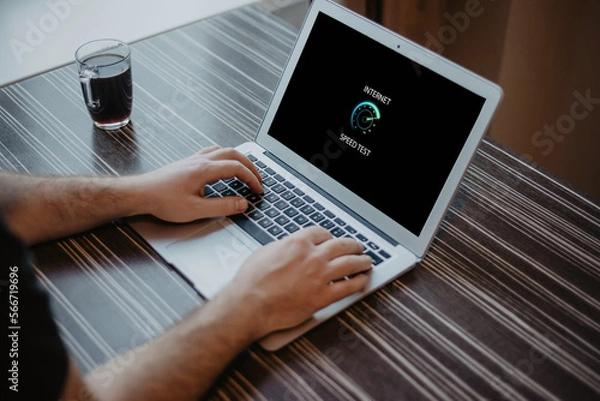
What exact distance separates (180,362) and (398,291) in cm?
32

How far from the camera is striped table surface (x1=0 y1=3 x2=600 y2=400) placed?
765mm

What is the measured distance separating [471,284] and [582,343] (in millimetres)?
159

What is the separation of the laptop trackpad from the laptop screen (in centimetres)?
20

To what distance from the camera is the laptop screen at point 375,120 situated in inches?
35.4

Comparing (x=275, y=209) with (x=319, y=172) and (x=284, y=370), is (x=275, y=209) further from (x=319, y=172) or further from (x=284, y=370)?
(x=284, y=370)

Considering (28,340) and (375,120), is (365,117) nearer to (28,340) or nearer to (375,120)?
(375,120)

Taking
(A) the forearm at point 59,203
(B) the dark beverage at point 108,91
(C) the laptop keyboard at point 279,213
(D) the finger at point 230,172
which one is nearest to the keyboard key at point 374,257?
(C) the laptop keyboard at point 279,213

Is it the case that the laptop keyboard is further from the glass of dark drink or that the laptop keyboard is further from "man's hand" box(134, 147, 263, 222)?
the glass of dark drink

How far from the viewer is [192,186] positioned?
38.3 inches

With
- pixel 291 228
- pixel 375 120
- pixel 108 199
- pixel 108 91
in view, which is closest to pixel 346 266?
pixel 291 228

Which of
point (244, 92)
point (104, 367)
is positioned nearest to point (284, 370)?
point (104, 367)

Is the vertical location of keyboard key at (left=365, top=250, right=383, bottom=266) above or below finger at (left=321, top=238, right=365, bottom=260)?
below

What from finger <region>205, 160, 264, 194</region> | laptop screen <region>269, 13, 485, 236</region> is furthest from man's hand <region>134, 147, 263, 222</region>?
laptop screen <region>269, 13, 485, 236</region>

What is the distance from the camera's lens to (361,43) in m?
0.99
